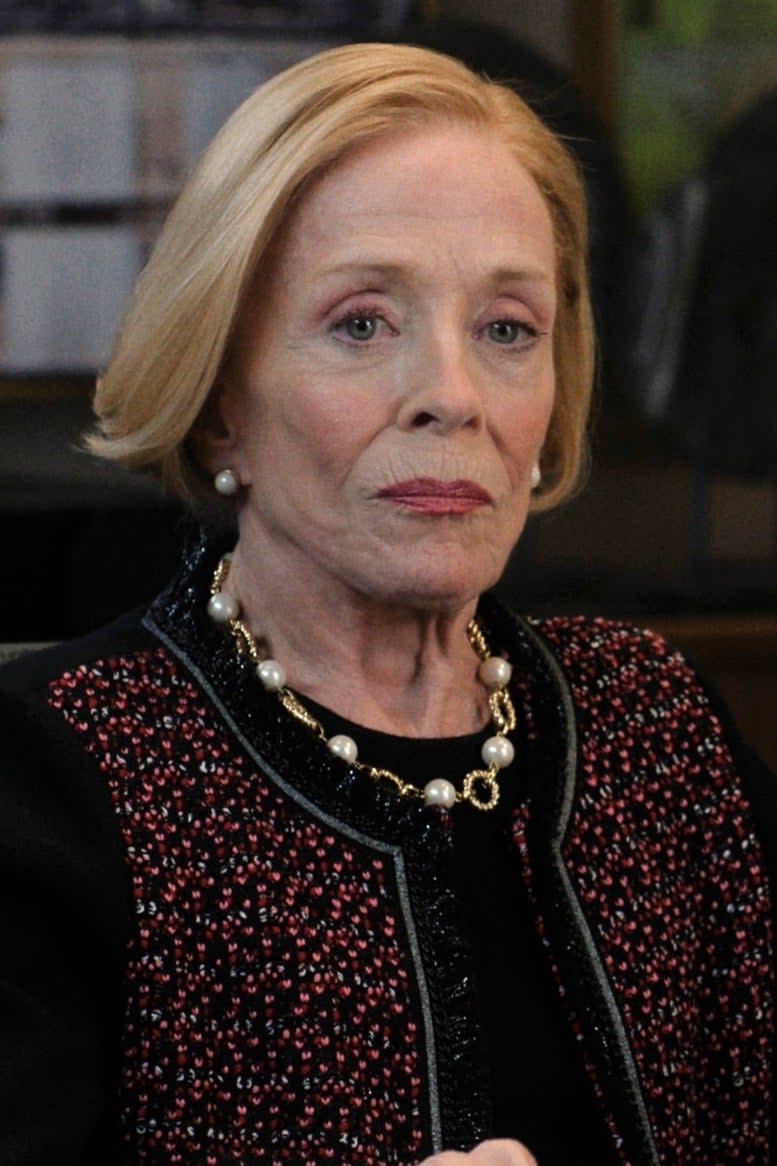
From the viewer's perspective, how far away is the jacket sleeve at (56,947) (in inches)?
54.9

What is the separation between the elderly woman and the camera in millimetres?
1497

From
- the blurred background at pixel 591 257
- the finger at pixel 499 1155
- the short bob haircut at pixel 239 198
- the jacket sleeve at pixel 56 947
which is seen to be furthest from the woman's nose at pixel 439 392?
the blurred background at pixel 591 257

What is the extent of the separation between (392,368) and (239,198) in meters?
0.18

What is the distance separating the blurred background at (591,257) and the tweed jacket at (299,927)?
1157mm

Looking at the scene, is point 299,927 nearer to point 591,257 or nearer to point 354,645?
point 354,645

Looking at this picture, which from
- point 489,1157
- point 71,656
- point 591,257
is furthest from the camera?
point 591,257

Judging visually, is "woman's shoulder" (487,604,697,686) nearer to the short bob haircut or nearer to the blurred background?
the short bob haircut

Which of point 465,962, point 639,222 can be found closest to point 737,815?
point 465,962

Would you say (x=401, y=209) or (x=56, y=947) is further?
(x=401, y=209)

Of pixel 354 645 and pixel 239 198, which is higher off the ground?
pixel 239 198

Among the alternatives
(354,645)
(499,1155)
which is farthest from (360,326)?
(499,1155)

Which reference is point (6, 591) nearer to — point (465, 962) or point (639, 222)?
point (639, 222)

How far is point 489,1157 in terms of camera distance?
135cm

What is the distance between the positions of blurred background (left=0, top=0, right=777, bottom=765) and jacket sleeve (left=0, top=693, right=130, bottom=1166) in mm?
1298
